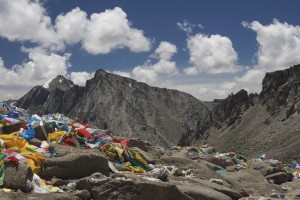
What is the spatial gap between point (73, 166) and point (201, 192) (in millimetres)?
3861

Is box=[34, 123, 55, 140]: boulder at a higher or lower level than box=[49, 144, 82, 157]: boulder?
higher

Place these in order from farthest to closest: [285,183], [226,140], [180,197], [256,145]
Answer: [226,140] < [256,145] < [285,183] < [180,197]

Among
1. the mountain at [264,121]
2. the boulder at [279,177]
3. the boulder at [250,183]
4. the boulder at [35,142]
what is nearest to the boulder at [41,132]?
the boulder at [35,142]

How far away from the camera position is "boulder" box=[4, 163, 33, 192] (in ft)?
33.6

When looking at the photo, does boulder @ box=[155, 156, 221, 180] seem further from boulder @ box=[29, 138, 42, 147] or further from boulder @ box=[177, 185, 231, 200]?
boulder @ box=[29, 138, 42, 147]

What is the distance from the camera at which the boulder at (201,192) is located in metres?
12.6

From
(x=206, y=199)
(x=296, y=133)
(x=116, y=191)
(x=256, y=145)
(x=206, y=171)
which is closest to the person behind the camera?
(x=116, y=191)

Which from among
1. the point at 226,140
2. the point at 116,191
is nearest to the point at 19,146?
the point at 116,191

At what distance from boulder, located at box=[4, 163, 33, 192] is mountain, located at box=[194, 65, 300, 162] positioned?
77953 mm

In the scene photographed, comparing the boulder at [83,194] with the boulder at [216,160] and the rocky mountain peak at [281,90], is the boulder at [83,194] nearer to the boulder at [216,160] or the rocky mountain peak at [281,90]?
the boulder at [216,160]

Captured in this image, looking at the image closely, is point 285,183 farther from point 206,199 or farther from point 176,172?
point 206,199

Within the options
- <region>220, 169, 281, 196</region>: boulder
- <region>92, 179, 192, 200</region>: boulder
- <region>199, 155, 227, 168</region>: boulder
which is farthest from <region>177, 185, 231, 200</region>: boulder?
<region>199, 155, 227, 168</region>: boulder

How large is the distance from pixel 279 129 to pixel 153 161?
3829 inches

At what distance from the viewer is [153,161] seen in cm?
1759
